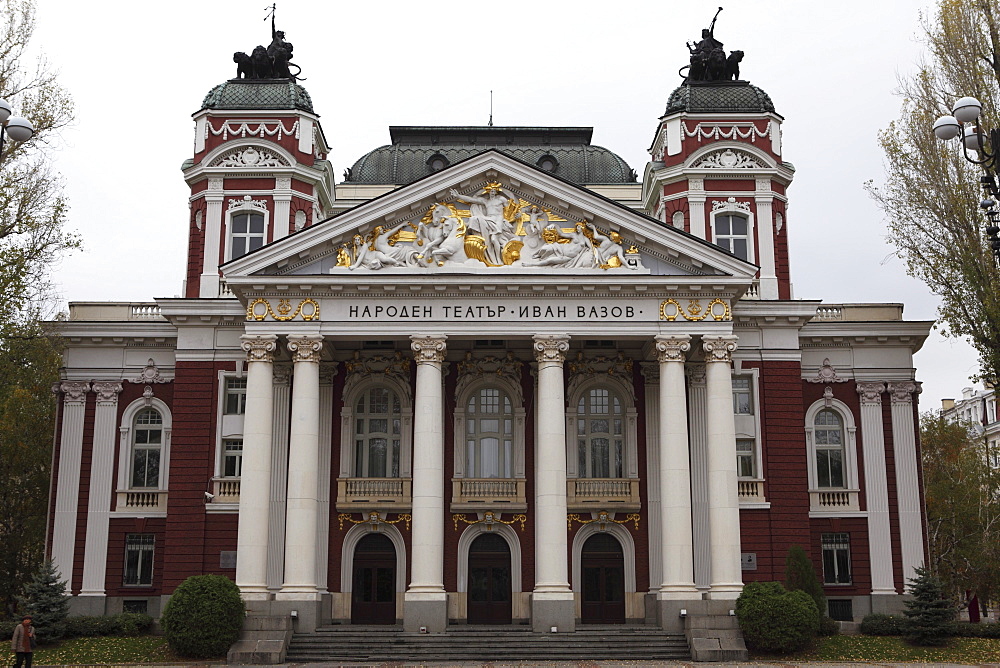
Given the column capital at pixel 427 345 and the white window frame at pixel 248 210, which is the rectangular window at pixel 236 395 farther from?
the column capital at pixel 427 345

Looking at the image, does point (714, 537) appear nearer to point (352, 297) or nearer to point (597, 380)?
point (597, 380)

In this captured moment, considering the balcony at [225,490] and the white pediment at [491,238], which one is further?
the balcony at [225,490]

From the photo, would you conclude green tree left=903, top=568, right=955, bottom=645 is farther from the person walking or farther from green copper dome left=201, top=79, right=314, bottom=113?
green copper dome left=201, top=79, right=314, bottom=113

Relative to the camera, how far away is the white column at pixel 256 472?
1341 inches

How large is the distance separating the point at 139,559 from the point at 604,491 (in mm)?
17167

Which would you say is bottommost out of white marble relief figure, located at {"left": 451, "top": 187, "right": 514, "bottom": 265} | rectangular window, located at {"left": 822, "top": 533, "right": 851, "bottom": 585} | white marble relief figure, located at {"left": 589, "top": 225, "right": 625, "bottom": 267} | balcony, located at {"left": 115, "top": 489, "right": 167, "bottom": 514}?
rectangular window, located at {"left": 822, "top": 533, "right": 851, "bottom": 585}

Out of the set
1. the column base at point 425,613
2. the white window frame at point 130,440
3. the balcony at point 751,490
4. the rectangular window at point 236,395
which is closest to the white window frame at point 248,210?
the rectangular window at point 236,395

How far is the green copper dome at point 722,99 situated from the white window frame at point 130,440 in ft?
74.7

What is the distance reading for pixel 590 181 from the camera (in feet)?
156

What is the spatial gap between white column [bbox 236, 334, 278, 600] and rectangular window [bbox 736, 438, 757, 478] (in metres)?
16.7

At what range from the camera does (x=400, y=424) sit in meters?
39.3

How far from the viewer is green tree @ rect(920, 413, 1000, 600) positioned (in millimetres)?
52344

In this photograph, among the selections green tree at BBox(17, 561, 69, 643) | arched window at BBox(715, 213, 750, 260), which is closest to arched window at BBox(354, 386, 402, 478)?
green tree at BBox(17, 561, 69, 643)

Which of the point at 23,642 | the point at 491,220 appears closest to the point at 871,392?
the point at 491,220
